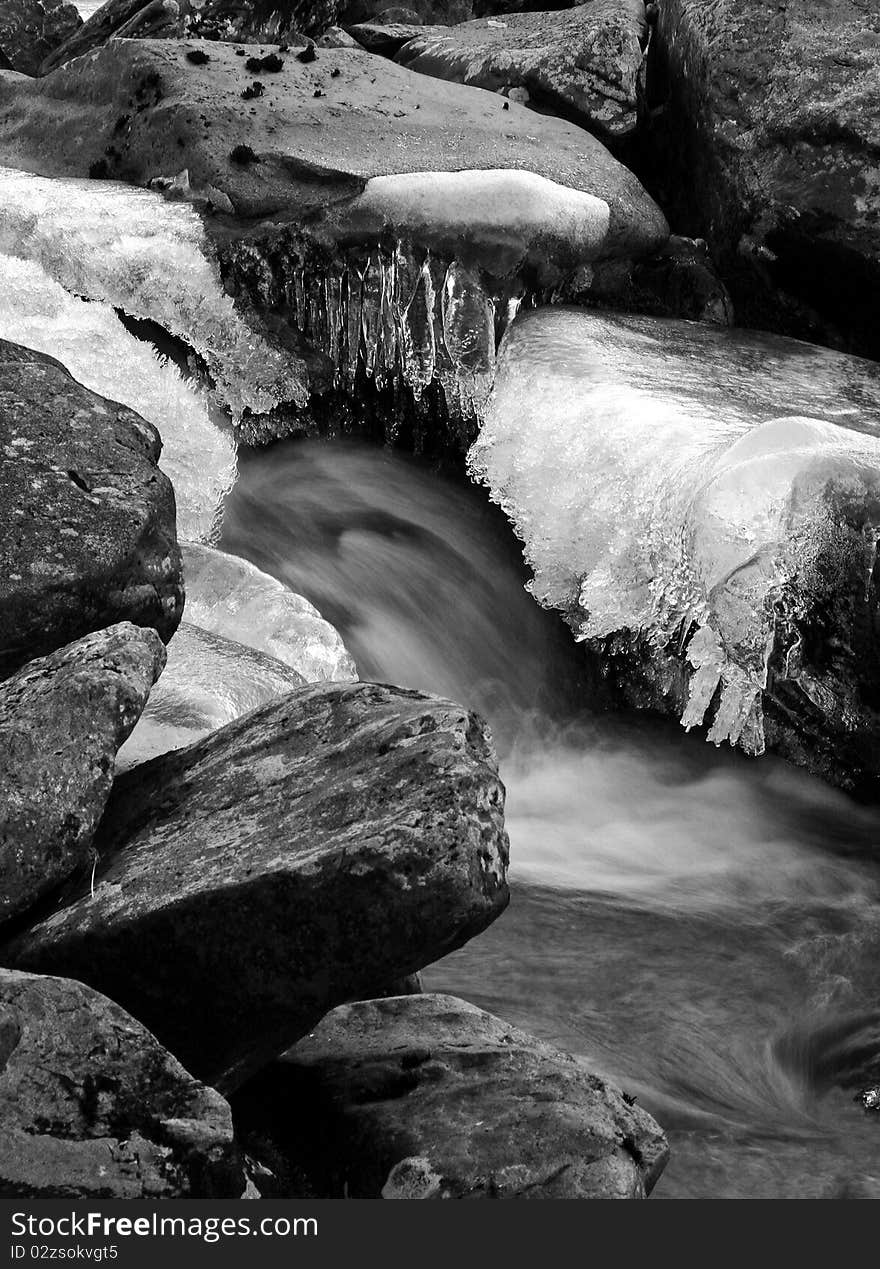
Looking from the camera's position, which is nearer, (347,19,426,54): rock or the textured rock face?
the textured rock face

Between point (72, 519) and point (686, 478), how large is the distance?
4405 mm

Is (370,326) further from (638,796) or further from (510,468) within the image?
(638,796)

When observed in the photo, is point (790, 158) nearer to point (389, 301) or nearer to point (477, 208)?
point (477, 208)

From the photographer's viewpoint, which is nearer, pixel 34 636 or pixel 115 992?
pixel 115 992

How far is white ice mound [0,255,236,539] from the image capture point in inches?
391

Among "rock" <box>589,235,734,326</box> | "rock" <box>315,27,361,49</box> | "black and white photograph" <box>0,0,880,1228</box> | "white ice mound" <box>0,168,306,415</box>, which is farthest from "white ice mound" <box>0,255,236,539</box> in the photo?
"rock" <box>315,27,361,49</box>

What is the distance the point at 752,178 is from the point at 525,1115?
9.94 meters

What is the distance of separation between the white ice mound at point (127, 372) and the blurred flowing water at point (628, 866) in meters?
0.26

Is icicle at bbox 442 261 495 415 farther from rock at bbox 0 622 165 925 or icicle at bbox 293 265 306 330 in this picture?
rock at bbox 0 622 165 925

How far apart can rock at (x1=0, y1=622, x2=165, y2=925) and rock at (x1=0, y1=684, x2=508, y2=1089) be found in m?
Answer: 0.14

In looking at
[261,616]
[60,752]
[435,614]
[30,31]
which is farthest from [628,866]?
[30,31]

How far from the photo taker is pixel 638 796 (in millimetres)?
8398

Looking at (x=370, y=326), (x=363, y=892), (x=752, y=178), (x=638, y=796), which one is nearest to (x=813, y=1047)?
(x=638, y=796)

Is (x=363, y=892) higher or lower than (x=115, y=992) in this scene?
higher
